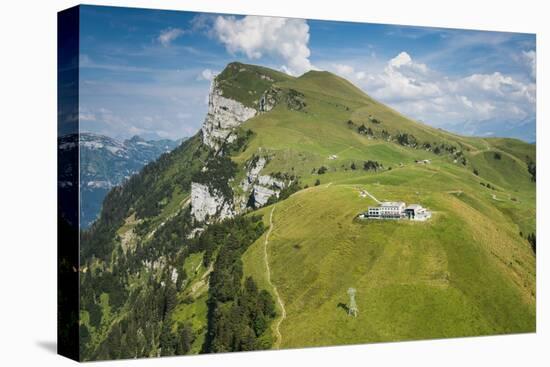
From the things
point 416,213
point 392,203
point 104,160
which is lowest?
point 416,213

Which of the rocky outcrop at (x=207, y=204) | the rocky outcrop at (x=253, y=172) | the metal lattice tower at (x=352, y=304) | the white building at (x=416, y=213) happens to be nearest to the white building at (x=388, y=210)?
the white building at (x=416, y=213)

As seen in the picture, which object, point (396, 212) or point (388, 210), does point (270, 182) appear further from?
point (396, 212)

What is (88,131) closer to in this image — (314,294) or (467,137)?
(314,294)

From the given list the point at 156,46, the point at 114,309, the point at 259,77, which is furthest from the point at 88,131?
the point at 259,77

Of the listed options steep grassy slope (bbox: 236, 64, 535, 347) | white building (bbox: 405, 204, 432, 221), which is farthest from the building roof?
steep grassy slope (bbox: 236, 64, 535, 347)

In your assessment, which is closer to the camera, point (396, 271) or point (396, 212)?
point (396, 271)

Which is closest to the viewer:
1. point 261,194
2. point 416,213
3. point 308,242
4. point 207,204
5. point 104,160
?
point 104,160

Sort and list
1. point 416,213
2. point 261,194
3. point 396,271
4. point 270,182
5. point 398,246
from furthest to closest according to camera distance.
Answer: point 270,182, point 261,194, point 416,213, point 398,246, point 396,271

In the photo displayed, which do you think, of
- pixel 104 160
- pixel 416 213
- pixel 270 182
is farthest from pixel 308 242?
pixel 104 160
